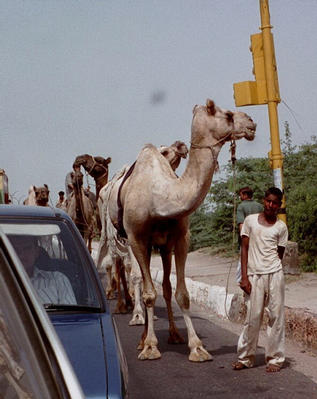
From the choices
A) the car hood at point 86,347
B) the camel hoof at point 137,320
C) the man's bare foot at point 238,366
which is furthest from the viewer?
the camel hoof at point 137,320

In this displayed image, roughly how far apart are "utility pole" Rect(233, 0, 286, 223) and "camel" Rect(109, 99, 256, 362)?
251 centimetres

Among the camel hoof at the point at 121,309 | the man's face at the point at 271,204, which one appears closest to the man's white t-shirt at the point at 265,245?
the man's face at the point at 271,204

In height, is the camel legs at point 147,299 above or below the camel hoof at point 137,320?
above

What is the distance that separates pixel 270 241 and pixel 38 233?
3724 millimetres

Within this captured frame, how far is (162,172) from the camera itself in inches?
376

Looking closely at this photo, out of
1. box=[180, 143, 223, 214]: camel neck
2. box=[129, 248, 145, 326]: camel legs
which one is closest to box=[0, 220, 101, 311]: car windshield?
box=[180, 143, 223, 214]: camel neck

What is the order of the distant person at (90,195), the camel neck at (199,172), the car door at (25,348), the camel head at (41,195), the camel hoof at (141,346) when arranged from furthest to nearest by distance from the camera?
the distant person at (90,195), the camel head at (41,195), the camel hoof at (141,346), the camel neck at (199,172), the car door at (25,348)

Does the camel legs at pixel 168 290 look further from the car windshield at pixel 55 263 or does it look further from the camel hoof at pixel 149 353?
the car windshield at pixel 55 263

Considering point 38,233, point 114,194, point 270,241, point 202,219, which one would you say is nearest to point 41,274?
point 38,233

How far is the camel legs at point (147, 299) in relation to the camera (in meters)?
8.84

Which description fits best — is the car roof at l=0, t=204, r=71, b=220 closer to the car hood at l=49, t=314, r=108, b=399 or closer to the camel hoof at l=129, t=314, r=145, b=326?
the car hood at l=49, t=314, r=108, b=399

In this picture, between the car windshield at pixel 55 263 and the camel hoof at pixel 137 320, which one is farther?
the camel hoof at pixel 137 320

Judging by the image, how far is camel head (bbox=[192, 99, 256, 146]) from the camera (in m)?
8.80

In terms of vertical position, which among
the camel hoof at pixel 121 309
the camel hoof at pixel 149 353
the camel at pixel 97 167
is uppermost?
the camel at pixel 97 167
